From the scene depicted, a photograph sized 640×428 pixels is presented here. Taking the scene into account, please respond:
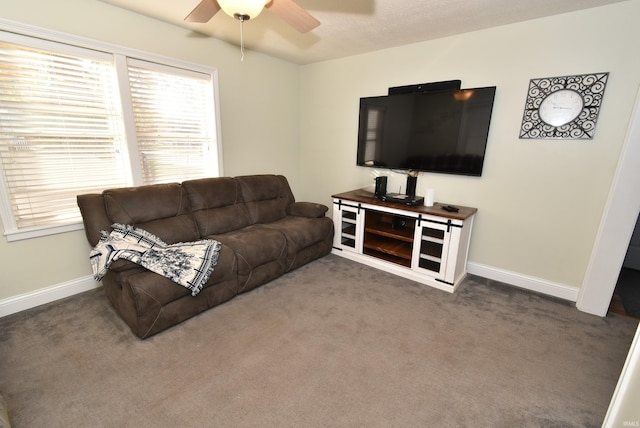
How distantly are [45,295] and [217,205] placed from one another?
5.21 ft

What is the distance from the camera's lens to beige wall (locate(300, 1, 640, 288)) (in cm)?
220

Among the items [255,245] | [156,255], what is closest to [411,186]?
[255,245]

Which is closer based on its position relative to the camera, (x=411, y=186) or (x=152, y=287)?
(x=152, y=287)

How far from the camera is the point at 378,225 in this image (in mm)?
3373

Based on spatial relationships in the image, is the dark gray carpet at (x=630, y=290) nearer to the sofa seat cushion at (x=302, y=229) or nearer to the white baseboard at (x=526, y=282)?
the white baseboard at (x=526, y=282)

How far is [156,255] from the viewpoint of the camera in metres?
2.11

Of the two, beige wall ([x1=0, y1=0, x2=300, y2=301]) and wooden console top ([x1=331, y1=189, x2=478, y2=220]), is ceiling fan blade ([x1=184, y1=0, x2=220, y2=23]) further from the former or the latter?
wooden console top ([x1=331, y1=189, x2=478, y2=220])

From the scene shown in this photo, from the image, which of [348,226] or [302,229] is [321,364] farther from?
[348,226]

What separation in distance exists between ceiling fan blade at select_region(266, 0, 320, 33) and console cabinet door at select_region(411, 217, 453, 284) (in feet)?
6.34

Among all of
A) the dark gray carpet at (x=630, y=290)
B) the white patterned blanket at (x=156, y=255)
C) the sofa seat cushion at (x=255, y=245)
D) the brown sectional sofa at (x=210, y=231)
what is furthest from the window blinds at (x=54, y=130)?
the dark gray carpet at (x=630, y=290)

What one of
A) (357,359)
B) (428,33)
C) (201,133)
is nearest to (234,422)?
(357,359)

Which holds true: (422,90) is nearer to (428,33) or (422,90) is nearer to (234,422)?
(428,33)

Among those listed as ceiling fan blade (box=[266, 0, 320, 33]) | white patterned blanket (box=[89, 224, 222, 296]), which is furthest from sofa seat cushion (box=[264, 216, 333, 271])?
ceiling fan blade (box=[266, 0, 320, 33])

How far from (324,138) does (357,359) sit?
3.06m
